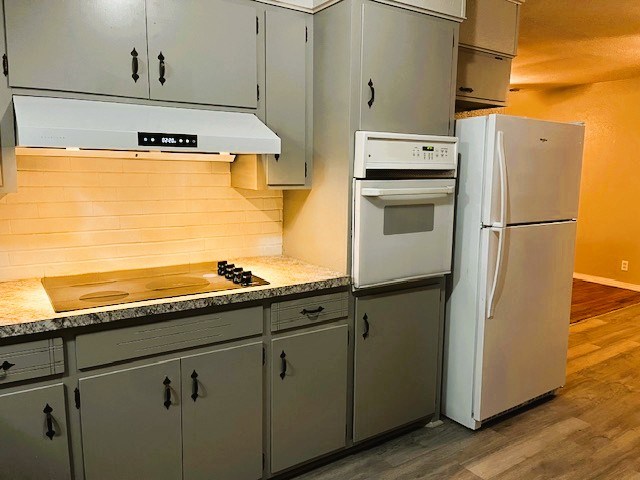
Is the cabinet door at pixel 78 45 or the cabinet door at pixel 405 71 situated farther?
the cabinet door at pixel 405 71

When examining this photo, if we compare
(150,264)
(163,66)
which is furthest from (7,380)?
(163,66)

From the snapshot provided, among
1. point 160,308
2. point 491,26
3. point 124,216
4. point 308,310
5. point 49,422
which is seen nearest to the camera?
point 49,422

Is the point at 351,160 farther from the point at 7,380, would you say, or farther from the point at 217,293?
the point at 7,380

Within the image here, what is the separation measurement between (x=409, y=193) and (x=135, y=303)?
1.31 m

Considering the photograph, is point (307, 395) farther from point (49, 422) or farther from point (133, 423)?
point (49, 422)

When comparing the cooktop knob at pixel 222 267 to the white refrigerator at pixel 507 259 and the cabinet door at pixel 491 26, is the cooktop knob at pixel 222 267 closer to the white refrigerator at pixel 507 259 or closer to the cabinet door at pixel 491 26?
the white refrigerator at pixel 507 259

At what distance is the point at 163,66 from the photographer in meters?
2.15

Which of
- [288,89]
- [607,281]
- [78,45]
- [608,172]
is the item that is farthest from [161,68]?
[607,281]

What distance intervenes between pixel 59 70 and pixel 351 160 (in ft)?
4.00

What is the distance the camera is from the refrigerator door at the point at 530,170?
2.61m

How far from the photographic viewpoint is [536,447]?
8.96 feet

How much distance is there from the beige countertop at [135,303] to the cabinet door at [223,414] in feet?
0.76

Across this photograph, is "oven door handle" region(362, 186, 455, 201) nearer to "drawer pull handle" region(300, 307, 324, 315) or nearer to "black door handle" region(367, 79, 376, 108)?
"black door handle" region(367, 79, 376, 108)

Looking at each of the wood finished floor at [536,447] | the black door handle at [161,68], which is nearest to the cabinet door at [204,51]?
the black door handle at [161,68]
